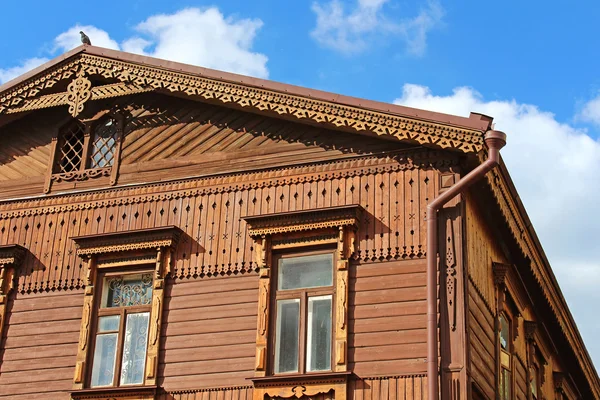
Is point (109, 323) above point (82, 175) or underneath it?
underneath

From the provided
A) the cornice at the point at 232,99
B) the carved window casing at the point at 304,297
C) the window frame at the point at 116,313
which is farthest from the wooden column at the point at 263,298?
the cornice at the point at 232,99

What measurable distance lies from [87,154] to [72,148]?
40cm

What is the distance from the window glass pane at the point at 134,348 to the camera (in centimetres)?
1477

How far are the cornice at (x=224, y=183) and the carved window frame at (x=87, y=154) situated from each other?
1.03 feet

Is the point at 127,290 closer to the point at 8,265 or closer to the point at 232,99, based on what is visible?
the point at 8,265

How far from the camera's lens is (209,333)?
14547 millimetres

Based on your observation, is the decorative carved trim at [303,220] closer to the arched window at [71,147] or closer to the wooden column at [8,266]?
the arched window at [71,147]

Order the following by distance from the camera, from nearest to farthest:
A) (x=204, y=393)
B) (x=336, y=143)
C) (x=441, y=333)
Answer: (x=441, y=333) < (x=204, y=393) < (x=336, y=143)

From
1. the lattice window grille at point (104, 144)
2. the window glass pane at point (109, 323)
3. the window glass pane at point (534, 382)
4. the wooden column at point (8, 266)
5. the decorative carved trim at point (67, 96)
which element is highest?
the decorative carved trim at point (67, 96)

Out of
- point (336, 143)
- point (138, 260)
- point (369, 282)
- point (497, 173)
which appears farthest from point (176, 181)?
point (497, 173)

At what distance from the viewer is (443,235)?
13922mm

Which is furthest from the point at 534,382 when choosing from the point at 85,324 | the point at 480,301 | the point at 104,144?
the point at 104,144

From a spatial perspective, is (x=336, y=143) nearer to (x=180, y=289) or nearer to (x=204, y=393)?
(x=180, y=289)

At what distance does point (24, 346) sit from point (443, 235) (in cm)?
661
